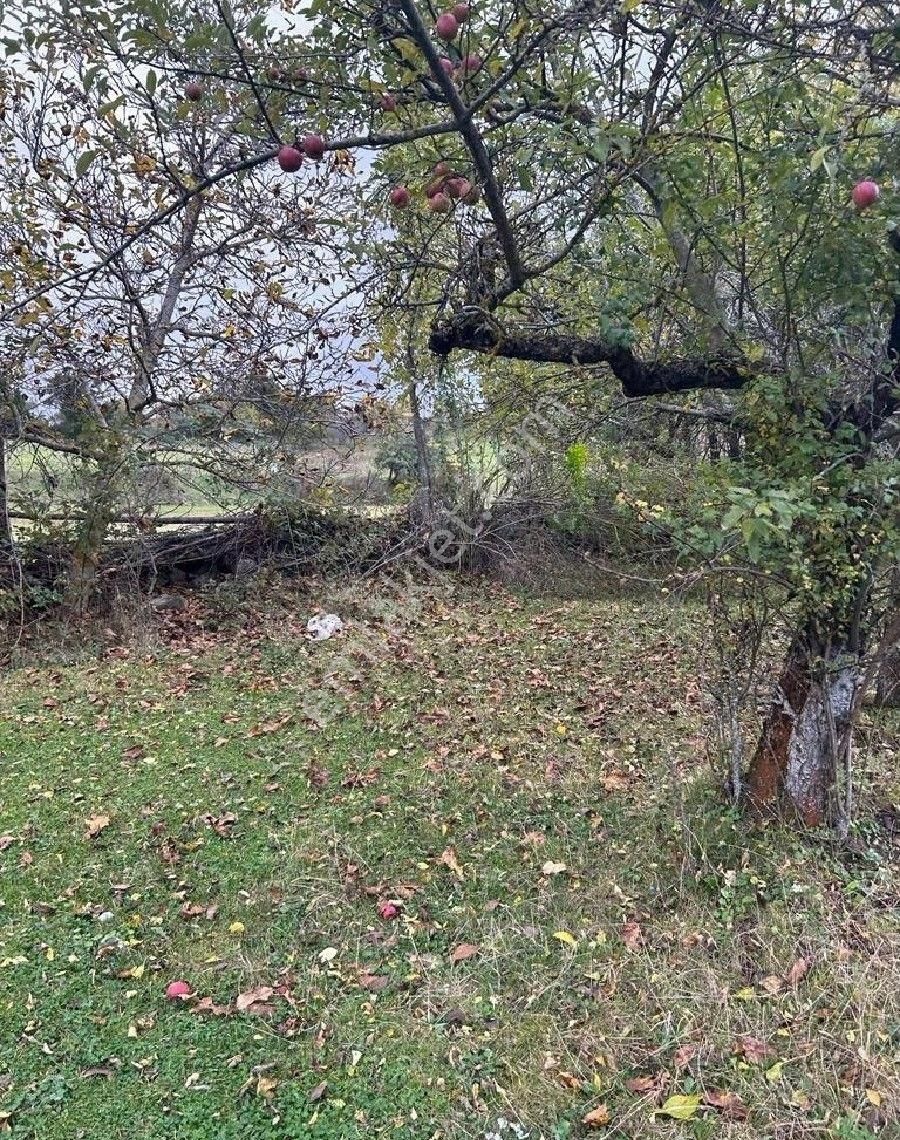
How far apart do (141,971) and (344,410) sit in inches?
195

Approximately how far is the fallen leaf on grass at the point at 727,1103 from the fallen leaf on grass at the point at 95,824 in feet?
8.55

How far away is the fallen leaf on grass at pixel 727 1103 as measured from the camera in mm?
1954

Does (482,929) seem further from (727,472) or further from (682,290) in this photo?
(682,290)

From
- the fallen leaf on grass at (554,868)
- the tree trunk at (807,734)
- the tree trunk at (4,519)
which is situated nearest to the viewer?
the tree trunk at (807,734)

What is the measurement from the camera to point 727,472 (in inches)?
100

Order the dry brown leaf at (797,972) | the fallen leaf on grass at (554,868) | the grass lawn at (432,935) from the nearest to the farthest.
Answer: the grass lawn at (432,935)
the dry brown leaf at (797,972)
the fallen leaf on grass at (554,868)

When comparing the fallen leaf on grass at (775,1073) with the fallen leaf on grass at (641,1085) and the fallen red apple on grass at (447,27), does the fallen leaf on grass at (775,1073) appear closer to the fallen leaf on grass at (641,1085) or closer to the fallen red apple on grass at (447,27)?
the fallen leaf on grass at (641,1085)

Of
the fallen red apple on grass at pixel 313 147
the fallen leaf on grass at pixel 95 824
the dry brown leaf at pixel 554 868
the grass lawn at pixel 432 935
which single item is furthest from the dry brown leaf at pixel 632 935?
the fallen red apple on grass at pixel 313 147

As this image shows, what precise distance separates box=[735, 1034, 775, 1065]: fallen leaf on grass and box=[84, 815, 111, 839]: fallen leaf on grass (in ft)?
8.67

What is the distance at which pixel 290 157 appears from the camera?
183 centimetres

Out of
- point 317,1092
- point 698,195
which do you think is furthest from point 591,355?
point 317,1092

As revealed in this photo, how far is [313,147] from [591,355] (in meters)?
1.59

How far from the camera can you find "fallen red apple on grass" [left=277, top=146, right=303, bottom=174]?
1.82 meters

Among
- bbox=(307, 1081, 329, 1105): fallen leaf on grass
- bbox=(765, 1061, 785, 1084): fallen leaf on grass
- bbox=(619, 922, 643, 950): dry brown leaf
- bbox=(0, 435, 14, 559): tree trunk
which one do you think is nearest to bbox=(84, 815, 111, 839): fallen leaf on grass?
bbox=(307, 1081, 329, 1105): fallen leaf on grass
